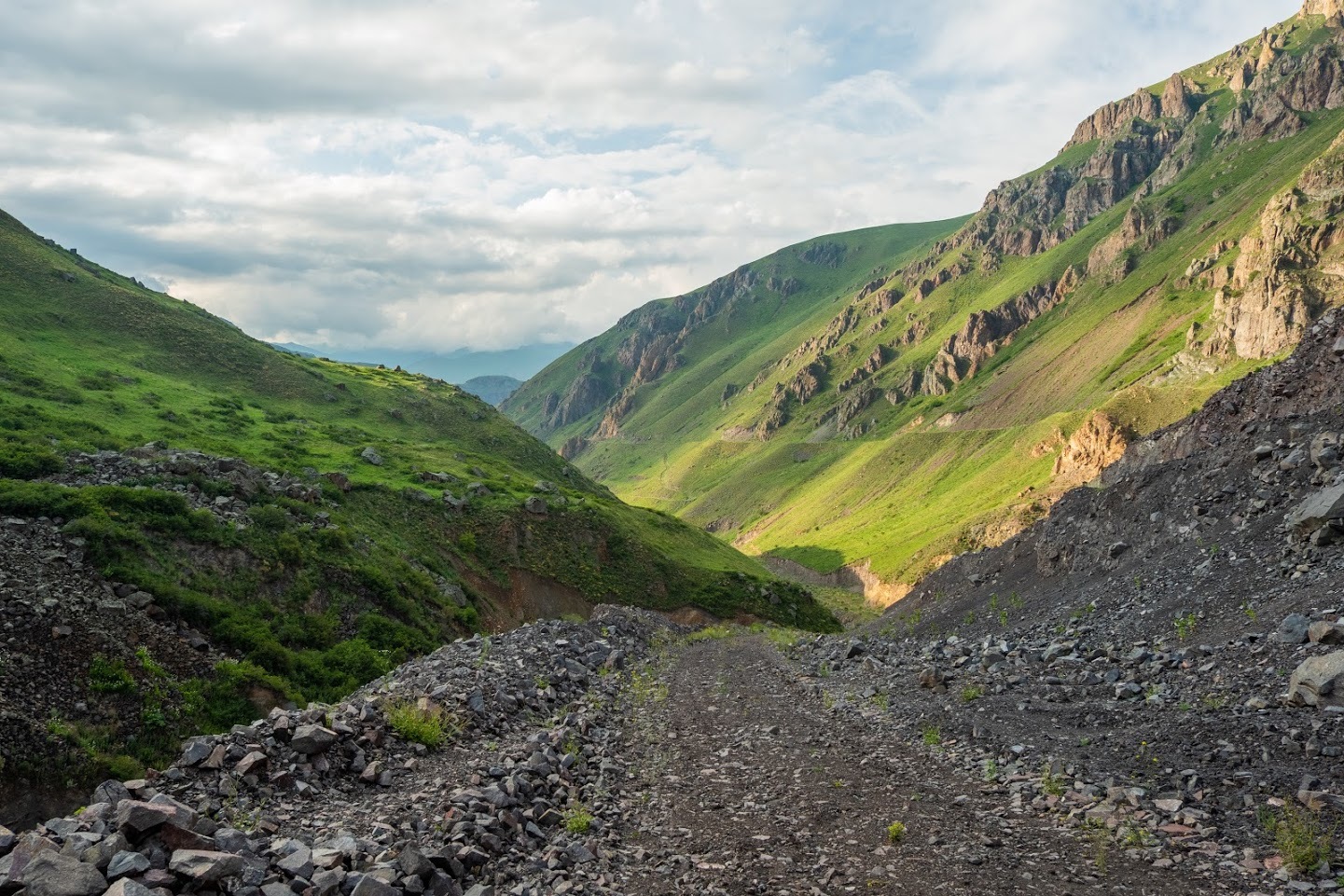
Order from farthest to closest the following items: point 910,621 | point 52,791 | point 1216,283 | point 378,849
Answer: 1. point 1216,283
2. point 910,621
3. point 52,791
4. point 378,849

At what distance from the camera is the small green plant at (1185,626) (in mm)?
19422

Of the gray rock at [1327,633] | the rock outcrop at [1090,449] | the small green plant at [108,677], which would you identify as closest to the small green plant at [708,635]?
the small green plant at [108,677]

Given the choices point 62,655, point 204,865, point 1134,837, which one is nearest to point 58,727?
point 62,655

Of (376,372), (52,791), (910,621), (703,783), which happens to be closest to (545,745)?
(703,783)

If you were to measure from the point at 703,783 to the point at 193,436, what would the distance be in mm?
58325

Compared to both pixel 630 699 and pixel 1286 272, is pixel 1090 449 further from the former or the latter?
pixel 630 699

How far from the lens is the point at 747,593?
6981 centimetres

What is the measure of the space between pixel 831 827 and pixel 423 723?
897 centimetres

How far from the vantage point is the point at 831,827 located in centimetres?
1243

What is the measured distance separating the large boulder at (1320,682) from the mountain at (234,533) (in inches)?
1066

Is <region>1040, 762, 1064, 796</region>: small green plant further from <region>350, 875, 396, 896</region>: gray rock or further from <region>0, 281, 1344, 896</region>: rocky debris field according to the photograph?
<region>350, 875, 396, 896</region>: gray rock

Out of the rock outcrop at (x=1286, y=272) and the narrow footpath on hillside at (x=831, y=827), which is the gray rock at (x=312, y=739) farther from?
the rock outcrop at (x=1286, y=272)

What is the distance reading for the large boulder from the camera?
41.9 ft

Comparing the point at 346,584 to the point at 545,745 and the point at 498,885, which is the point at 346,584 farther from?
the point at 498,885
